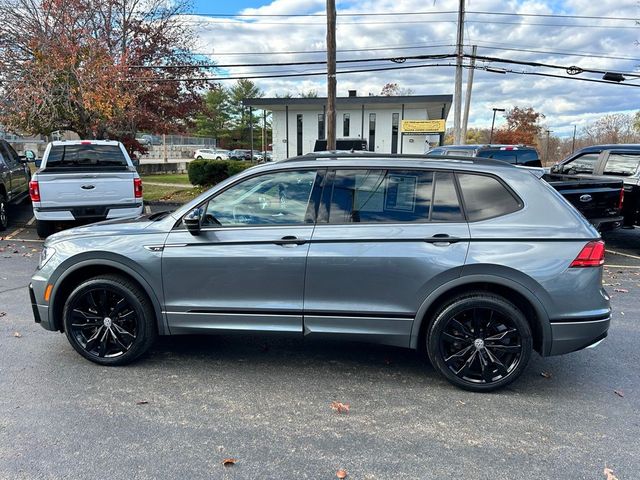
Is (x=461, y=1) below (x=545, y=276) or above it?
above

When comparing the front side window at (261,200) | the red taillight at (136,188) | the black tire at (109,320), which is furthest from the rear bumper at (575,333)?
the red taillight at (136,188)

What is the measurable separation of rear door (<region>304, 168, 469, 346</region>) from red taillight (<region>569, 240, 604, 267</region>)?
2.62ft

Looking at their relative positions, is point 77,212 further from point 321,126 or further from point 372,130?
point 372,130

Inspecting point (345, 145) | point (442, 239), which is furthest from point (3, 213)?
point (345, 145)

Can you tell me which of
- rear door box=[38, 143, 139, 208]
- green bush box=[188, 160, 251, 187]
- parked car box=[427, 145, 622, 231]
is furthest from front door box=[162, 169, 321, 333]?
green bush box=[188, 160, 251, 187]

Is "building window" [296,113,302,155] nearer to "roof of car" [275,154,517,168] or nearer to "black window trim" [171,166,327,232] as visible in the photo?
"roof of car" [275,154,517,168]

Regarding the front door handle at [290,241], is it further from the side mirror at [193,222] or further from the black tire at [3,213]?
the black tire at [3,213]

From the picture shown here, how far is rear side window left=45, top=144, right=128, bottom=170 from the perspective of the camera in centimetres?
926

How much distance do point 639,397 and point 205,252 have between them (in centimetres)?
352

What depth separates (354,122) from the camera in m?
31.0

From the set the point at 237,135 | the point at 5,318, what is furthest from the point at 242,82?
the point at 5,318

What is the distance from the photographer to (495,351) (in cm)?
357

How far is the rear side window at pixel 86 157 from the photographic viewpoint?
926cm

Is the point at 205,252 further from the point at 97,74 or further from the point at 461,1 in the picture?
the point at 461,1
